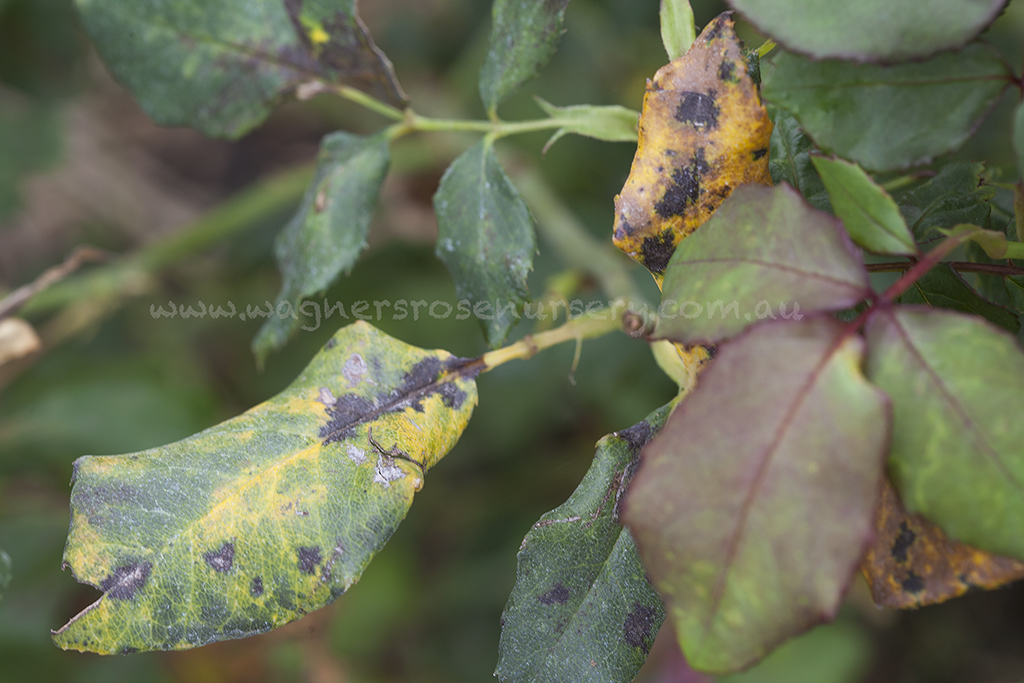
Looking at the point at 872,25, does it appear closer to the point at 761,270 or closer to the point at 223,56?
the point at 761,270

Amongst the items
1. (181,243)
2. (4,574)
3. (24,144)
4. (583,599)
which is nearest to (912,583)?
(583,599)

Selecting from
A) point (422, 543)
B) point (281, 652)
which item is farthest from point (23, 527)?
point (422, 543)

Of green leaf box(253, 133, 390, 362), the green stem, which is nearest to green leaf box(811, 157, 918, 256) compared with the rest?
green leaf box(253, 133, 390, 362)

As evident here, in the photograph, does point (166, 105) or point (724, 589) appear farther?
point (166, 105)

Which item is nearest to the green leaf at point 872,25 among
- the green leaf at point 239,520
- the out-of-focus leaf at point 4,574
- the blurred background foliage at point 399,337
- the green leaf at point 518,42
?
the green leaf at point 518,42

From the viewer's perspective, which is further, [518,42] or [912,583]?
[518,42]

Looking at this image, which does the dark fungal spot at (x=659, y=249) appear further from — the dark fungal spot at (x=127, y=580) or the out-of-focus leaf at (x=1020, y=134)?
the dark fungal spot at (x=127, y=580)

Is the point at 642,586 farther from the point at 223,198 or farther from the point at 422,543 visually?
the point at 223,198
